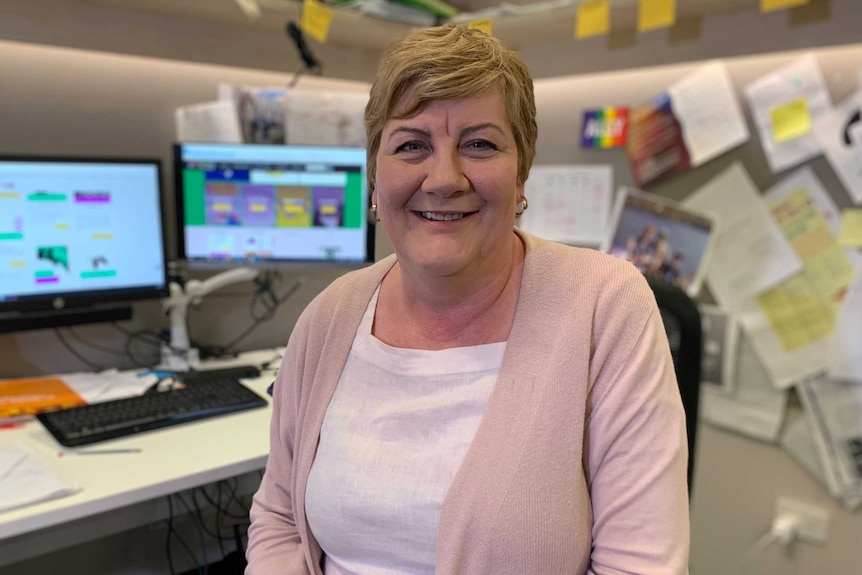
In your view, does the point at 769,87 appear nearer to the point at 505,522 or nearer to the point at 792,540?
the point at 792,540

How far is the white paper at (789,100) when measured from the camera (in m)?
1.46

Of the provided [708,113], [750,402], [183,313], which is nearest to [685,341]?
[750,402]

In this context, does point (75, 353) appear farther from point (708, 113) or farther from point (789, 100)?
point (789, 100)

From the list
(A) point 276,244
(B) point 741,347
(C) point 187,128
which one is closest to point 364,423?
(A) point 276,244

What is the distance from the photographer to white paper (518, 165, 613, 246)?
191 cm

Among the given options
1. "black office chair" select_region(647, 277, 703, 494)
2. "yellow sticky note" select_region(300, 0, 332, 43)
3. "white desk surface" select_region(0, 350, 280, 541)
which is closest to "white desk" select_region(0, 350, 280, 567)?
"white desk surface" select_region(0, 350, 280, 541)

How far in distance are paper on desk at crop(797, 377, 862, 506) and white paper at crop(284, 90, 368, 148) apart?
1290mm

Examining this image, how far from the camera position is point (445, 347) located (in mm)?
872

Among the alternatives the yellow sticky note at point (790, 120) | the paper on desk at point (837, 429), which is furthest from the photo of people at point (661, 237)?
the paper on desk at point (837, 429)

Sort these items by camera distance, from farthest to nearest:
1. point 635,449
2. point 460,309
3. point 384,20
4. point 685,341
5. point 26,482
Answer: point 384,20, point 685,341, point 26,482, point 460,309, point 635,449

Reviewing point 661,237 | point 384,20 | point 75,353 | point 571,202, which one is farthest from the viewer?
point 571,202

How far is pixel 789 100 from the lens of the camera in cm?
151

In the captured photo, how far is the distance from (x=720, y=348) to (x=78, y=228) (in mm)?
1611

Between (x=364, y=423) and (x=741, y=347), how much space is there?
3.93ft
